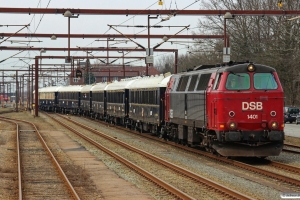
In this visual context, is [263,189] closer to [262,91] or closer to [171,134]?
[262,91]

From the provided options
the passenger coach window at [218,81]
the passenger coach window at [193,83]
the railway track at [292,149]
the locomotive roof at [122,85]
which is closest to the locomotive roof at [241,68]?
the passenger coach window at [218,81]

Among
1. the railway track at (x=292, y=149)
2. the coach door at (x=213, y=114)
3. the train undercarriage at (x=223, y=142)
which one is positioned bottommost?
the railway track at (x=292, y=149)

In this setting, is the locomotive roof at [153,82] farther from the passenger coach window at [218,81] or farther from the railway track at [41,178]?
the passenger coach window at [218,81]

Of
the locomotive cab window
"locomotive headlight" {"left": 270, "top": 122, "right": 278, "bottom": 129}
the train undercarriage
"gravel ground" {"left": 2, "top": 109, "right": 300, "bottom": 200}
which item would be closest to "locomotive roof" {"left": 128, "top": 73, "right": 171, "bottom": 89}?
the train undercarriage

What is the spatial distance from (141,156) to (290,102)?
41.9 metres

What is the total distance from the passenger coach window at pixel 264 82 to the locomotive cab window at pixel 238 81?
28cm

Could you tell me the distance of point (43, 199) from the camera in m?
13.2

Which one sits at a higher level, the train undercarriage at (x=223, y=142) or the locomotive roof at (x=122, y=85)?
the locomotive roof at (x=122, y=85)

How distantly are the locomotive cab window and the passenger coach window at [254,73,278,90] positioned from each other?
28cm

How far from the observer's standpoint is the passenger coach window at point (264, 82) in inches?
770

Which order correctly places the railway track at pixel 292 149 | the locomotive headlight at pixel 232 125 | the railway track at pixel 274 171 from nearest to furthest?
the railway track at pixel 274 171 < the locomotive headlight at pixel 232 125 < the railway track at pixel 292 149

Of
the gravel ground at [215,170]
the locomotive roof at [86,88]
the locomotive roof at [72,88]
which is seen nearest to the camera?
the gravel ground at [215,170]

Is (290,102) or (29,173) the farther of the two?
(290,102)

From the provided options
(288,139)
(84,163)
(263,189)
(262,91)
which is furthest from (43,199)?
(288,139)
